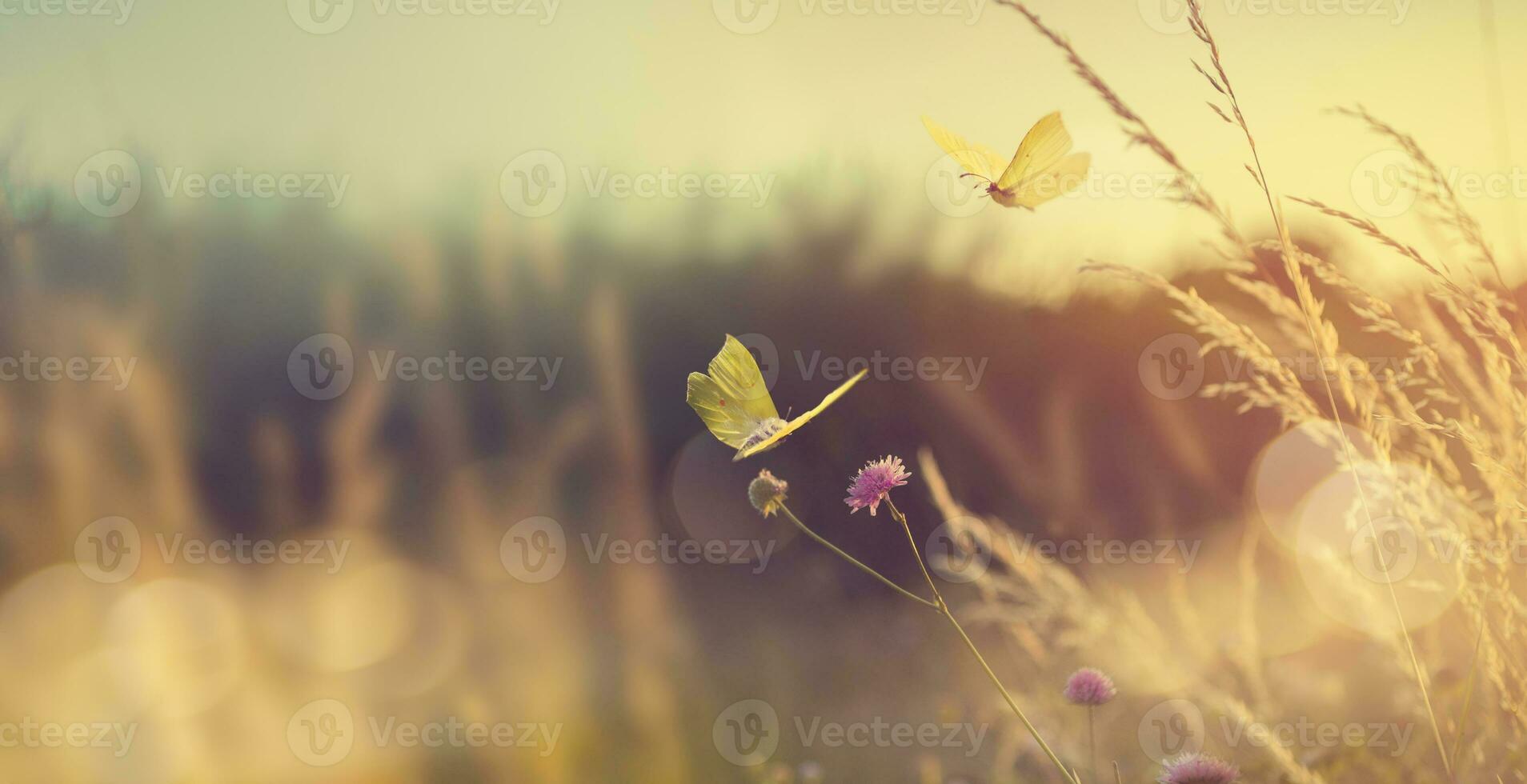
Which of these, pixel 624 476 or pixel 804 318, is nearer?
pixel 624 476

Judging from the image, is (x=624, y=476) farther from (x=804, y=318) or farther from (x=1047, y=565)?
(x=1047, y=565)

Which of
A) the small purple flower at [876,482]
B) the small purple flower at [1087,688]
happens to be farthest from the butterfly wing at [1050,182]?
the small purple flower at [1087,688]

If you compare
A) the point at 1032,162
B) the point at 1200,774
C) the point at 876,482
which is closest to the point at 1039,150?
the point at 1032,162

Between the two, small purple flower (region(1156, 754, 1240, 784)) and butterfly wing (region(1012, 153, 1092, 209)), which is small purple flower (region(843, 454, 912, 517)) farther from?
small purple flower (region(1156, 754, 1240, 784))

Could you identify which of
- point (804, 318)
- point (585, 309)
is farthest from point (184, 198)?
point (804, 318)

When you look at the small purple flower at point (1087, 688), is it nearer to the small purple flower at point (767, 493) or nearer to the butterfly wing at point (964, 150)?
the small purple flower at point (767, 493)

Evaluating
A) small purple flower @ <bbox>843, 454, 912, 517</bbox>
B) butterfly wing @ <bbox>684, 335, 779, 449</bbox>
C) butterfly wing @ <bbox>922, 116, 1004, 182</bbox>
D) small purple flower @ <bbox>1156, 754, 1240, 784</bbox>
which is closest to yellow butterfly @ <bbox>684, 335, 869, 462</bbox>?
butterfly wing @ <bbox>684, 335, 779, 449</bbox>
